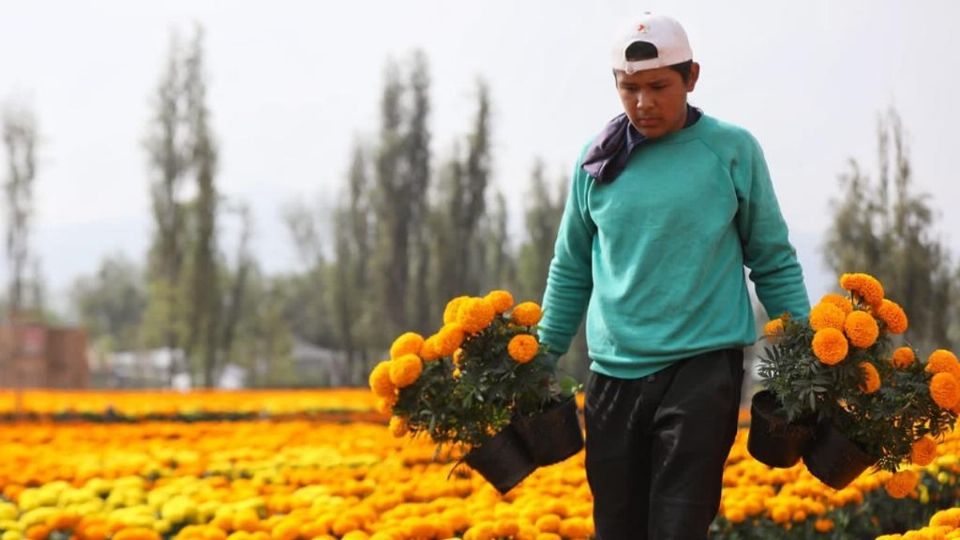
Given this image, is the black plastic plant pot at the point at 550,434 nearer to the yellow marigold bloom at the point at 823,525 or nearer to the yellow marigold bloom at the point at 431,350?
the yellow marigold bloom at the point at 431,350

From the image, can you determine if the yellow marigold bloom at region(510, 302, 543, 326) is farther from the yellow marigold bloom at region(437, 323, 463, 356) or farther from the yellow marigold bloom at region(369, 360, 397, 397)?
the yellow marigold bloom at region(369, 360, 397, 397)

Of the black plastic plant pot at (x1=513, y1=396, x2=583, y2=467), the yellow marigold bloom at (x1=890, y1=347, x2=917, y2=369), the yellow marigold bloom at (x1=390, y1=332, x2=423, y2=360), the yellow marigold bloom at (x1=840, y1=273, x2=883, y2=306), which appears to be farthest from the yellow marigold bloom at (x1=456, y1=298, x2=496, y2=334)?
the yellow marigold bloom at (x1=890, y1=347, x2=917, y2=369)

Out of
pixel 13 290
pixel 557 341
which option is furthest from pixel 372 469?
pixel 13 290

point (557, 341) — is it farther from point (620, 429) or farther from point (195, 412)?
point (195, 412)

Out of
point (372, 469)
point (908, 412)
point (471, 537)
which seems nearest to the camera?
point (908, 412)

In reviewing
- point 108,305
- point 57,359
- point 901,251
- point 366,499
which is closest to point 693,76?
point 366,499

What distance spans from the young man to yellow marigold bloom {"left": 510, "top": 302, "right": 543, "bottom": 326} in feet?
0.46

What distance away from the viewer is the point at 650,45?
298cm

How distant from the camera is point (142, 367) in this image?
139 ft

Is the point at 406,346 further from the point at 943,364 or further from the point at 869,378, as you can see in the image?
the point at 943,364

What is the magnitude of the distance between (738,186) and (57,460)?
5.81 meters

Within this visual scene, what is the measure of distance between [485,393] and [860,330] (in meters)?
0.88

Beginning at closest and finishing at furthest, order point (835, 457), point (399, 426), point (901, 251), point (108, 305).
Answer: point (835, 457) < point (399, 426) < point (901, 251) < point (108, 305)

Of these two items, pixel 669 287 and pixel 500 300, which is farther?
pixel 500 300
